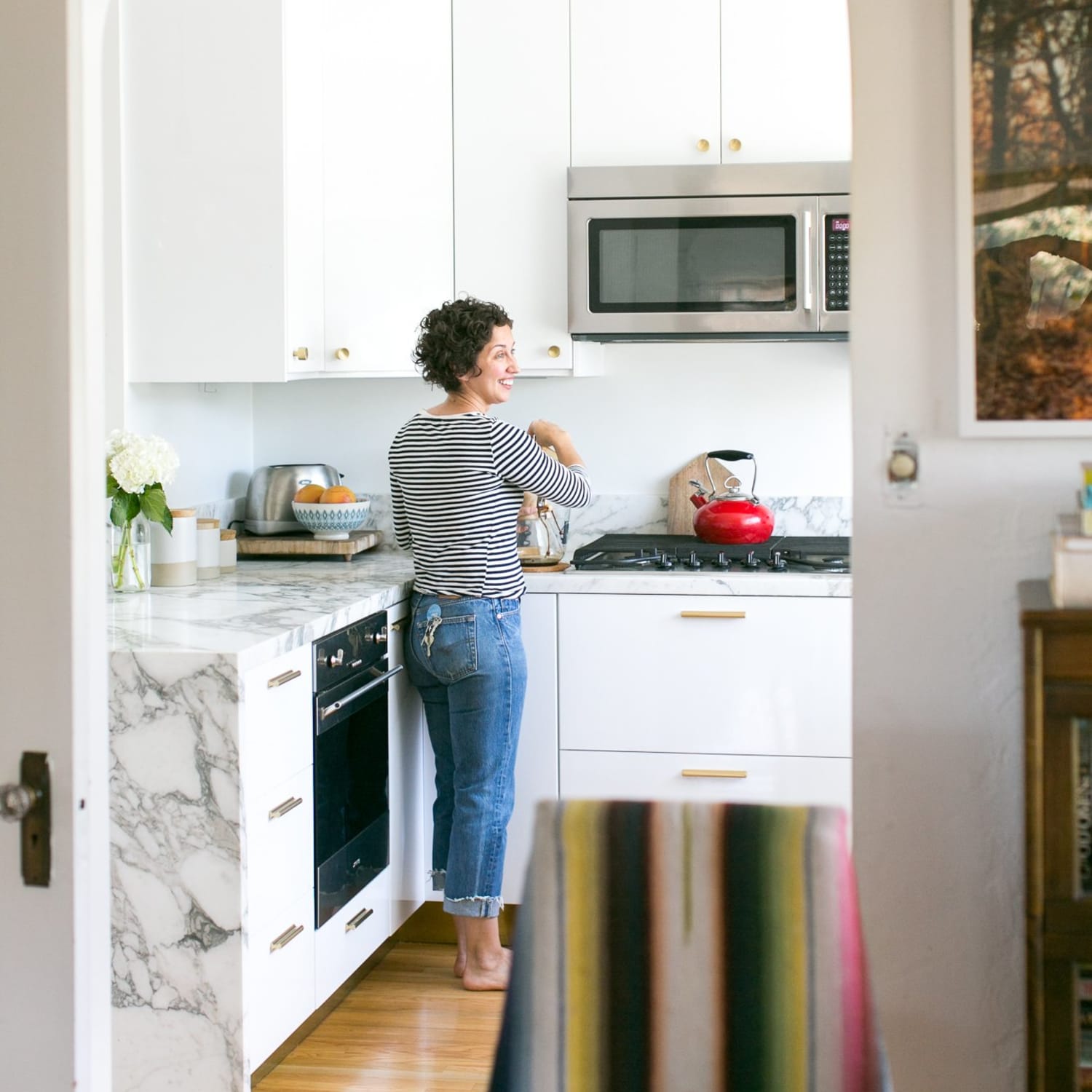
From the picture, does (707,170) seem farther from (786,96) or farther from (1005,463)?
(1005,463)

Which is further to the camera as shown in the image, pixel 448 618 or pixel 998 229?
pixel 448 618

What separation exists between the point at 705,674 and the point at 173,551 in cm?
128

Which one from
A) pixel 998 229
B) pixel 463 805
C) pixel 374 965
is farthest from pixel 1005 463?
pixel 374 965

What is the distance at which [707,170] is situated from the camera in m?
3.66

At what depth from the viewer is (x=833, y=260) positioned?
11.9ft

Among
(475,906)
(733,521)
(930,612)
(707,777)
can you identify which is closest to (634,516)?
(733,521)

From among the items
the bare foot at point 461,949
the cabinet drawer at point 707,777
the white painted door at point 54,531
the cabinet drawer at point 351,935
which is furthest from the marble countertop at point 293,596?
the white painted door at point 54,531

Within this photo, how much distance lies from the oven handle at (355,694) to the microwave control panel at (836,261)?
139cm

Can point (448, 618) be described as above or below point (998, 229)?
below

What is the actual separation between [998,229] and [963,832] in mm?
763

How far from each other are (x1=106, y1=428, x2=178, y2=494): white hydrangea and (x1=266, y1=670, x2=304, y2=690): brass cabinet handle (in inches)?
25.3

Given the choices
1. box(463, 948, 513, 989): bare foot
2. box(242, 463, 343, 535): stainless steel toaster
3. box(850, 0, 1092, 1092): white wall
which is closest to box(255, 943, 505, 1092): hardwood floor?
box(463, 948, 513, 989): bare foot

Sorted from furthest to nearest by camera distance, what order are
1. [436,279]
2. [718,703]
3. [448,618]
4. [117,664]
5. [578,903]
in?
1. [436,279]
2. [718,703]
3. [448,618]
4. [117,664]
5. [578,903]

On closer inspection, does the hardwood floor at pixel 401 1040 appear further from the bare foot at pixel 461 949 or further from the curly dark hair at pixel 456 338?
the curly dark hair at pixel 456 338
